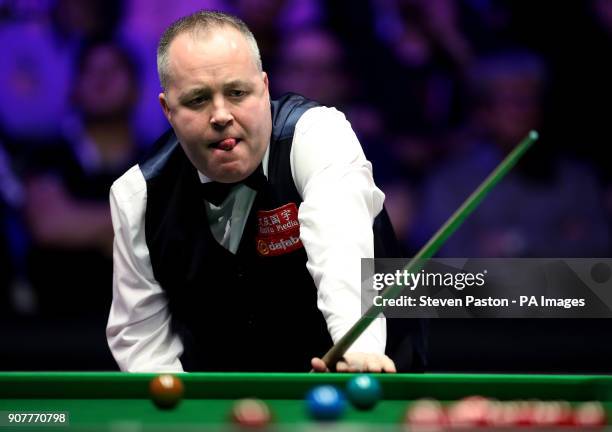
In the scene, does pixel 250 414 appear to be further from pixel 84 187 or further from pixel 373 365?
pixel 84 187

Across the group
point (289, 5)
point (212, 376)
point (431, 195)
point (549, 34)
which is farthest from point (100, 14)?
point (212, 376)

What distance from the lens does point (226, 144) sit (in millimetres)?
2877

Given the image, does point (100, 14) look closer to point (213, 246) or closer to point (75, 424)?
point (213, 246)

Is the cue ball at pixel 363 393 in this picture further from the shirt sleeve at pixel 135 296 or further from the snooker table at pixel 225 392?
the shirt sleeve at pixel 135 296

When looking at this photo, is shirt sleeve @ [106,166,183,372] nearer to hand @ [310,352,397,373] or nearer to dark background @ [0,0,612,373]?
hand @ [310,352,397,373]

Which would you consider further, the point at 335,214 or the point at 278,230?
the point at 278,230

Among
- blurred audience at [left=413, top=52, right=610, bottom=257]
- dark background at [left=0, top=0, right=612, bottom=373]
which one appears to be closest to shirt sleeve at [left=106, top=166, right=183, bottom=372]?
dark background at [left=0, top=0, right=612, bottom=373]

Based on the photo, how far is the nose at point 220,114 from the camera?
280 cm

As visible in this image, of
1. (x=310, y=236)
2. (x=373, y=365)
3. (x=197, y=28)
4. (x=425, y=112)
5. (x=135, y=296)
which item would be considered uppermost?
(x=425, y=112)

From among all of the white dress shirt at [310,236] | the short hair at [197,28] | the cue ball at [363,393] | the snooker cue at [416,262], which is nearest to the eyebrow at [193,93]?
the short hair at [197,28]

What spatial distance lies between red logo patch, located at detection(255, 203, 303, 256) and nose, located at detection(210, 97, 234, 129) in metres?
0.31

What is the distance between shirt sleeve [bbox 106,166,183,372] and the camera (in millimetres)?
3045

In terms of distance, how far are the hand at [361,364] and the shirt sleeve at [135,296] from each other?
70 centimetres

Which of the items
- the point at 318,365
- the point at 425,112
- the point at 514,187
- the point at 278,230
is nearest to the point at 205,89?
the point at 278,230
